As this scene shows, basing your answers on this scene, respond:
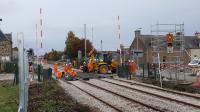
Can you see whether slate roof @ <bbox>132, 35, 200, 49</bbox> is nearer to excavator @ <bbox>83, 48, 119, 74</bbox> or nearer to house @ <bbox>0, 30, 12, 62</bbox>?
house @ <bbox>0, 30, 12, 62</bbox>

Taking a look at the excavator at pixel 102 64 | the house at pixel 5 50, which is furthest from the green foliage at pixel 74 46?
the excavator at pixel 102 64

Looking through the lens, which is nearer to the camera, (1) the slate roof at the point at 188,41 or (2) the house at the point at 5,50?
(2) the house at the point at 5,50

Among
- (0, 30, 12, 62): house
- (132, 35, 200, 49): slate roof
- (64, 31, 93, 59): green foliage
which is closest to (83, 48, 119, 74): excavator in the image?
(0, 30, 12, 62): house

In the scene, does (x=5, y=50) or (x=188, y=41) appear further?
(x=188, y=41)

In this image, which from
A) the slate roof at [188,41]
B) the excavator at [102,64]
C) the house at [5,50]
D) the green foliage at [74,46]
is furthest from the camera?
the green foliage at [74,46]

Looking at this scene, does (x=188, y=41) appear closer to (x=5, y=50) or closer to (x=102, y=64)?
(x=5, y=50)

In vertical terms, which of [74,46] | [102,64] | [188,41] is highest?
[188,41]

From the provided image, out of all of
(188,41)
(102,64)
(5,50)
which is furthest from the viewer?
(188,41)

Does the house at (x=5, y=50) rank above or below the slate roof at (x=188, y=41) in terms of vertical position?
below

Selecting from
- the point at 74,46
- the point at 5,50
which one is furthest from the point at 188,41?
the point at 5,50

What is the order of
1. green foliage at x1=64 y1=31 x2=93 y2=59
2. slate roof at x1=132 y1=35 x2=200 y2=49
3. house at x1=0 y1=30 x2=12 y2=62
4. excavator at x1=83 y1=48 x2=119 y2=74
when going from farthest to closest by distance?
green foliage at x1=64 y1=31 x2=93 y2=59, slate roof at x1=132 y1=35 x2=200 y2=49, house at x1=0 y1=30 x2=12 y2=62, excavator at x1=83 y1=48 x2=119 y2=74

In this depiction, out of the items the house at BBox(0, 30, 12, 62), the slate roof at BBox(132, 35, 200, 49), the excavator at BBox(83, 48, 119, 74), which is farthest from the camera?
the slate roof at BBox(132, 35, 200, 49)

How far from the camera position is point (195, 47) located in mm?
98062

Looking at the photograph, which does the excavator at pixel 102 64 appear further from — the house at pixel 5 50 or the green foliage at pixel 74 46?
the green foliage at pixel 74 46
